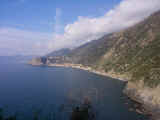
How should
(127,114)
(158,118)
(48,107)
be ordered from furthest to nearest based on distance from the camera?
1. (48,107)
2. (127,114)
3. (158,118)

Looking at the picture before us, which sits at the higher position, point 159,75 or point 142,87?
point 159,75

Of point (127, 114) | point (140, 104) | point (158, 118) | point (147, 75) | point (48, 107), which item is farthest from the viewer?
point (147, 75)

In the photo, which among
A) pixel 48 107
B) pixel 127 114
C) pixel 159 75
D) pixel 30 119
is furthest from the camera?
pixel 159 75

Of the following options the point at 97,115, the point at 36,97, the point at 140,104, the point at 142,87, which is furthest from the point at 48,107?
the point at 142,87

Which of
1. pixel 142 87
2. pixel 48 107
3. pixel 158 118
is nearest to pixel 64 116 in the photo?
pixel 48 107

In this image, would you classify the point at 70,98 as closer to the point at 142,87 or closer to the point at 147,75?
the point at 142,87

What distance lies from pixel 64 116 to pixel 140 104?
47.1 m

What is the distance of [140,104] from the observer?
3312 inches

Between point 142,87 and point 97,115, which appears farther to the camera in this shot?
point 142,87

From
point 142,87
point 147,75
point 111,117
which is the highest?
point 147,75

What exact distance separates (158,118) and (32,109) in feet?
208

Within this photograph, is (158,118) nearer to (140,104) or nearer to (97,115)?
(140,104)

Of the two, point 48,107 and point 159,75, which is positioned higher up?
point 159,75

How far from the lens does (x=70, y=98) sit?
94812 millimetres
